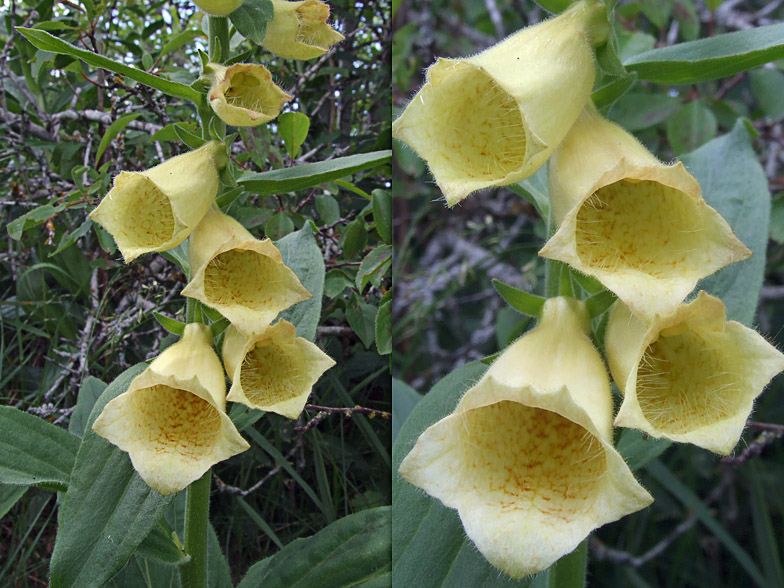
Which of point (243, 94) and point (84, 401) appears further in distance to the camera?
point (84, 401)

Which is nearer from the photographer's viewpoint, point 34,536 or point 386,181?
point 34,536

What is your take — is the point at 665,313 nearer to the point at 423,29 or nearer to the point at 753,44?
the point at 753,44

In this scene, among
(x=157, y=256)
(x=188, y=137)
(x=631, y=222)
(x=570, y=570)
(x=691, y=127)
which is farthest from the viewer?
(x=691, y=127)

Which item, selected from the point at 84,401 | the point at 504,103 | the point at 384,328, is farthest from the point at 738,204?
the point at 84,401

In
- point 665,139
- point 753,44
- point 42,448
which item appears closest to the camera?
point 753,44

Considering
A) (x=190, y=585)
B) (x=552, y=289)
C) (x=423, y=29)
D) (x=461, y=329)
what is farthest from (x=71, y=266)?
(x=423, y=29)

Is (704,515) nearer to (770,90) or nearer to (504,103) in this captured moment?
(770,90)

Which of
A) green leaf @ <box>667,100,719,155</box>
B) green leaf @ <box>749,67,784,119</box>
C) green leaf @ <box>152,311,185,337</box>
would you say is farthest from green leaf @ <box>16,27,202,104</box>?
green leaf @ <box>749,67,784,119</box>

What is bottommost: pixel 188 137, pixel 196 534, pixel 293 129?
pixel 196 534
